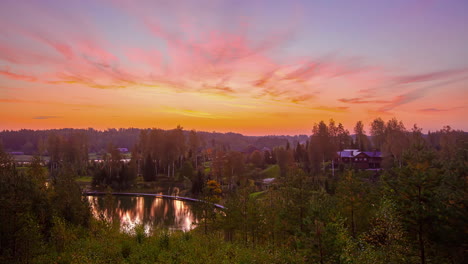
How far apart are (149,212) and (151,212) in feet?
1.09

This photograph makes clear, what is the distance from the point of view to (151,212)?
42344mm

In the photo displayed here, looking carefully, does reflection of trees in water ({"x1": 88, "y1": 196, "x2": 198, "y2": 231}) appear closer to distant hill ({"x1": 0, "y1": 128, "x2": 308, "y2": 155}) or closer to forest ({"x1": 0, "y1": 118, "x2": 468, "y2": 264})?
forest ({"x1": 0, "y1": 118, "x2": 468, "y2": 264})

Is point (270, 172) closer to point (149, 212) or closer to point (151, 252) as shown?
point (149, 212)

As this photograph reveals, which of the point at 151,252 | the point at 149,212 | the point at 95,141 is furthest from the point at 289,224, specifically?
the point at 95,141

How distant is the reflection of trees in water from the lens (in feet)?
115

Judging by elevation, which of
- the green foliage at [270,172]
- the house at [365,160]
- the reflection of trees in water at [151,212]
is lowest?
the reflection of trees in water at [151,212]

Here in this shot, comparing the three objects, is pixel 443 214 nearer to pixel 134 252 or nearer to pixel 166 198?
pixel 134 252

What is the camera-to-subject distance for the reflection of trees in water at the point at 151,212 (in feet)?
115

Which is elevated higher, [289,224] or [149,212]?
[289,224]

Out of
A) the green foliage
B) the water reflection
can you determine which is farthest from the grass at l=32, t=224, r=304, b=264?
the green foliage

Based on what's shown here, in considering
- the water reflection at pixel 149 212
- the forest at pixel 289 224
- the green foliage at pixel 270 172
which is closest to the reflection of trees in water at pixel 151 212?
the water reflection at pixel 149 212

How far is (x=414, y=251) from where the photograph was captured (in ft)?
44.0

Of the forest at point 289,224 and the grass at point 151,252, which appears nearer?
the forest at point 289,224

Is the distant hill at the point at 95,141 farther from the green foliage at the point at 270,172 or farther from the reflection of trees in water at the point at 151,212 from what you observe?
the reflection of trees in water at the point at 151,212
